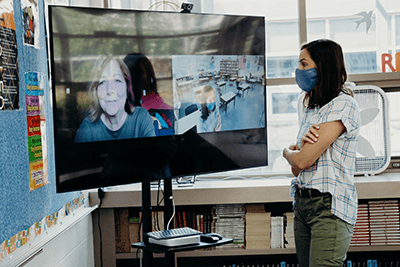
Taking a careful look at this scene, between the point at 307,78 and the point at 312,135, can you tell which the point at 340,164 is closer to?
the point at 312,135

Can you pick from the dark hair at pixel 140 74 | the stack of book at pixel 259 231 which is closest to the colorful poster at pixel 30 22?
the dark hair at pixel 140 74

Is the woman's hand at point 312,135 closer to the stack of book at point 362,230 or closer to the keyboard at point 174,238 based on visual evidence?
the keyboard at point 174,238

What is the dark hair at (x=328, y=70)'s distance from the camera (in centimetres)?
171

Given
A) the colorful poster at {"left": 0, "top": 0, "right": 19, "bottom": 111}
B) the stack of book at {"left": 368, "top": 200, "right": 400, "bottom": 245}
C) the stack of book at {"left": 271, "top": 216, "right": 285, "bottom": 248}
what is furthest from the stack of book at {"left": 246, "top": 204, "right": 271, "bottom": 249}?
the colorful poster at {"left": 0, "top": 0, "right": 19, "bottom": 111}

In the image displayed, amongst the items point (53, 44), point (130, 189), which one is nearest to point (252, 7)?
point (130, 189)

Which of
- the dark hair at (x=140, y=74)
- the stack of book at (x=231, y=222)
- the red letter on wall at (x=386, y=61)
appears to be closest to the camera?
the dark hair at (x=140, y=74)

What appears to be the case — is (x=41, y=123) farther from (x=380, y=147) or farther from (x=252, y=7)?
(x=380, y=147)

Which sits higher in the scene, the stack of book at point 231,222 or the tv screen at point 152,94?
the tv screen at point 152,94

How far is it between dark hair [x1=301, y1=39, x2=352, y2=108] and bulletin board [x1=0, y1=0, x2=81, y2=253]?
124 centimetres

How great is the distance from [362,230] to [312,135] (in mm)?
1283

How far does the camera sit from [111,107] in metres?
1.79

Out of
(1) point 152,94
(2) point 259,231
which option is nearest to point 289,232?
(2) point 259,231

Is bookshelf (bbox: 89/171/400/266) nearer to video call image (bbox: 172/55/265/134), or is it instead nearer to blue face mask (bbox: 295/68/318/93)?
video call image (bbox: 172/55/265/134)

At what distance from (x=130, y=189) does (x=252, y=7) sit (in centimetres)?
164
